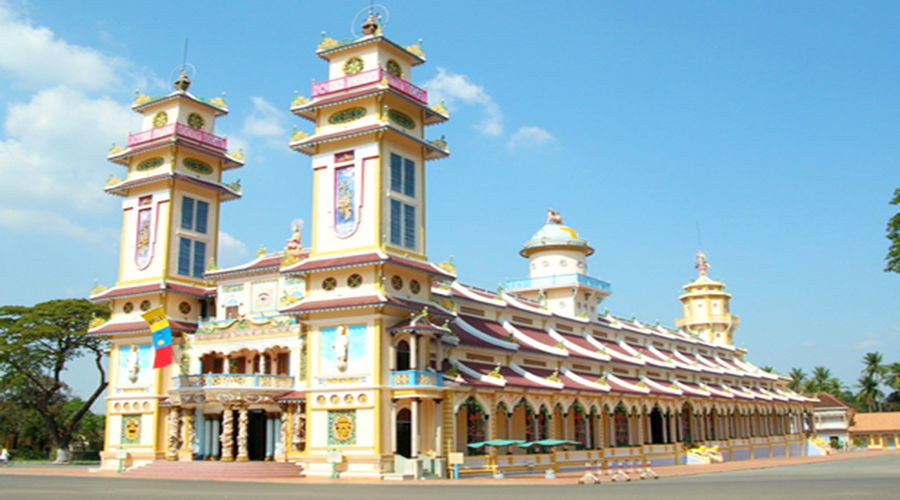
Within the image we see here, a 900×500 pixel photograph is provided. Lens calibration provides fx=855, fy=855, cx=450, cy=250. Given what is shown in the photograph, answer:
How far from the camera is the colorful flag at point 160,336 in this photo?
4119 centimetres

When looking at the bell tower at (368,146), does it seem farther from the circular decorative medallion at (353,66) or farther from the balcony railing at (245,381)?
the balcony railing at (245,381)

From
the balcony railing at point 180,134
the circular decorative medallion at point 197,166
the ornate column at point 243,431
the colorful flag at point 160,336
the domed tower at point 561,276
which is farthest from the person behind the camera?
the domed tower at point 561,276

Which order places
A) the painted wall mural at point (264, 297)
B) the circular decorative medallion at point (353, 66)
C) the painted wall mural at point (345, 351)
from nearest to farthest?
the painted wall mural at point (345, 351)
the circular decorative medallion at point (353, 66)
the painted wall mural at point (264, 297)

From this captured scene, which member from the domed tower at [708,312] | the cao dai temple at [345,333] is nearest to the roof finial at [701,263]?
the domed tower at [708,312]

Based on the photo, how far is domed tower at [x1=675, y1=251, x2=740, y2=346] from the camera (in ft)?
288

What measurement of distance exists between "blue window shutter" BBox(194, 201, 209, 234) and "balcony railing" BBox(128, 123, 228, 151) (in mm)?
3462

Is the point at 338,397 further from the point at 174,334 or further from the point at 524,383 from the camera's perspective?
the point at 174,334

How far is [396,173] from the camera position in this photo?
39844mm

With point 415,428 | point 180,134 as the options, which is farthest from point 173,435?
point 180,134

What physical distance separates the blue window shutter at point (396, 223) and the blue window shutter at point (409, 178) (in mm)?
1095

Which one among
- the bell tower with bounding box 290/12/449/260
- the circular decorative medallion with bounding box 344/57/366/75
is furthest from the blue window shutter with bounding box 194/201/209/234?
the circular decorative medallion with bounding box 344/57/366/75

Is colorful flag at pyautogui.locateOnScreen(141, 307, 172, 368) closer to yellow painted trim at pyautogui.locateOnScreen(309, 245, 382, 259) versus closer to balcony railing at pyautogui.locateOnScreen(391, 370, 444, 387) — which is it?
yellow painted trim at pyautogui.locateOnScreen(309, 245, 382, 259)

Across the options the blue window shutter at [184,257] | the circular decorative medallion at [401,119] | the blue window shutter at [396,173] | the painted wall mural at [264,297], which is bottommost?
the painted wall mural at [264,297]

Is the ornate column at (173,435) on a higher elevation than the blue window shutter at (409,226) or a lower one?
lower
